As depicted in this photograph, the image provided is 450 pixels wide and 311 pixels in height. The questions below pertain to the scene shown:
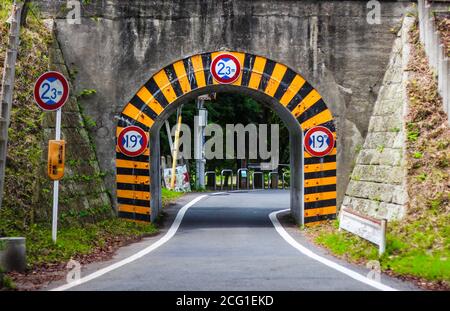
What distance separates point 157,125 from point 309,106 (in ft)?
12.9

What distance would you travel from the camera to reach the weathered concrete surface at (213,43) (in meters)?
15.7

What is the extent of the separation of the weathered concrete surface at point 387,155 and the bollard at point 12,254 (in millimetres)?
6591

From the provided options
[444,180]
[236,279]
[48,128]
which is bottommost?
[236,279]

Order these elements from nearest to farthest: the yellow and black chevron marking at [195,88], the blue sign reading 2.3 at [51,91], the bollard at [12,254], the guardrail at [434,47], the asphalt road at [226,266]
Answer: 1. the asphalt road at [226,266]
2. the bollard at [12,254]
3. the blue sign reading 2.3 at [51,91]
4. the guardrail at [434,47]
5. the yellow and black chevron marking at [195,88]

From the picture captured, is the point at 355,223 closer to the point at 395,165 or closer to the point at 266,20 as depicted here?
the point at 395,165

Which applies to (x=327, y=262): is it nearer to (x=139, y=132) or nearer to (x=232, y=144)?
(x=139, y=132)

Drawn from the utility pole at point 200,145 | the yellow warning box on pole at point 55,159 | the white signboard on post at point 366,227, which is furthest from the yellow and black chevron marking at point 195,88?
the utility pole at point 200,145

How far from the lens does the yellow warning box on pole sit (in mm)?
11328

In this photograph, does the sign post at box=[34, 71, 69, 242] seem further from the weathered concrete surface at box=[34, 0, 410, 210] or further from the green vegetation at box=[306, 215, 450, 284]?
the green vegetation at box=[306, 215, 450, 284]

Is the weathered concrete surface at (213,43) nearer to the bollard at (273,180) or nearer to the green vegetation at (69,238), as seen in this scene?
the green vegetation at (69,238)

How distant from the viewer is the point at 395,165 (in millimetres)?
13273

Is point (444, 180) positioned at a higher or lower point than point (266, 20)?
lower
